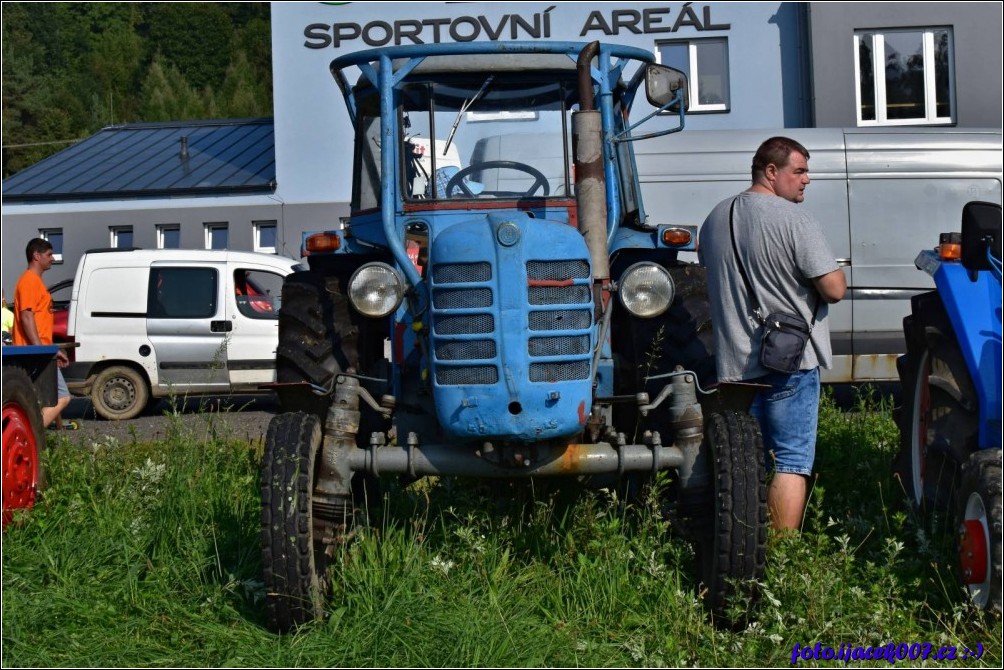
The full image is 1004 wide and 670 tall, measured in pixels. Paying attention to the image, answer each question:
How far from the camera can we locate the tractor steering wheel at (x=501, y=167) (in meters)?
5.58

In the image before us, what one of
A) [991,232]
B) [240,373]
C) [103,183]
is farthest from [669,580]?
[103,183]

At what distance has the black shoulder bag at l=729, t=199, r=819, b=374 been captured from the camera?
5.10 m

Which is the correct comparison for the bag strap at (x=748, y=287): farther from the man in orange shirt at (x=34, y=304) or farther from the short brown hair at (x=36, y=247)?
the short brown hair at (x=36, y=247)

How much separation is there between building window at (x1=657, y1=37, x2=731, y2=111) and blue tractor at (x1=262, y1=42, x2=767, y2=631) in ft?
56.7

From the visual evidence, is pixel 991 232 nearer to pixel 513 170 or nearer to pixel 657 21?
pixel 513 170

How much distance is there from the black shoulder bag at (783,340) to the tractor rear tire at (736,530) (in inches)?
24.5

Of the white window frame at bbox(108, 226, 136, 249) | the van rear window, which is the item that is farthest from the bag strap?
the white window frame at bbox(108, 226, 136, 249)

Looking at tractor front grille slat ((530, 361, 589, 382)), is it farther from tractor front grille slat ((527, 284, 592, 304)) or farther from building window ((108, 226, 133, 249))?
building window ((108, 226, 133, 249))

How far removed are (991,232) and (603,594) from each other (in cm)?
197

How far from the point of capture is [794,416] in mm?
5258

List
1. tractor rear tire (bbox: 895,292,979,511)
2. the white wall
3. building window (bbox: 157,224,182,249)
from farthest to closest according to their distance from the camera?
building window (bbox: 157,224,182,249)
the white wall
tractor rear tire (bbox: 895,292,979,511)

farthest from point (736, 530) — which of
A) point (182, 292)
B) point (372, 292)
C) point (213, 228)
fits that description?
point (213, 228)

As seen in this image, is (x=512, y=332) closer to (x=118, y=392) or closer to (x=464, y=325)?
(x=464, y=325)

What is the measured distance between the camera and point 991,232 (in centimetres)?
463
